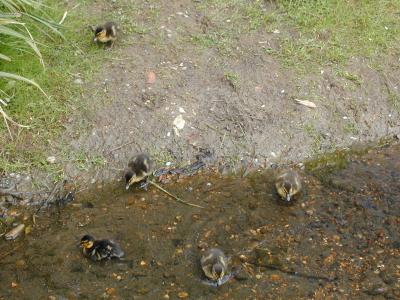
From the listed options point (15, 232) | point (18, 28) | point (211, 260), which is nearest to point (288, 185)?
point (211, 260)

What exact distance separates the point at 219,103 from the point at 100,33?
120 cm

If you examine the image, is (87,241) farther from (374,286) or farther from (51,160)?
(374,286)

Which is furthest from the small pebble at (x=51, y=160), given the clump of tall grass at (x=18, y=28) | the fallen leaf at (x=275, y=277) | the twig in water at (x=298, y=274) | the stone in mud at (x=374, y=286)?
the stone in mud at (x=374, y=286)

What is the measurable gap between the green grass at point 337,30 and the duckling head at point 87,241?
260cm

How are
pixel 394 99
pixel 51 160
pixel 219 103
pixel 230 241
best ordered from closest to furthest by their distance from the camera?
pixel 230 241, pixel 51 160, pixel 219 103, pixel 394 99

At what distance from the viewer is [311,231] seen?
174 inches

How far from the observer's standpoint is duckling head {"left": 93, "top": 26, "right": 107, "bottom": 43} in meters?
5.48

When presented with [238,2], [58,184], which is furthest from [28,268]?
[238,2]

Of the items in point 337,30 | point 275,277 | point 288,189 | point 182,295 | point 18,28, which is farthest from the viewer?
point 337,30

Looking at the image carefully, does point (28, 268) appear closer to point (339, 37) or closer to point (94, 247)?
point (94, 247)

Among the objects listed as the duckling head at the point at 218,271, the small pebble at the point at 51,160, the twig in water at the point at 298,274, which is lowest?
the small pebble at the point at 51,160

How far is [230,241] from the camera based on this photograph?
14.1 ft

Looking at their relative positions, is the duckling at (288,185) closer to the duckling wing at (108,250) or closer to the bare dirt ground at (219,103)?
the bare dirt ground at (219,103)

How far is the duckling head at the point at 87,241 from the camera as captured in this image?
414 centimetres
